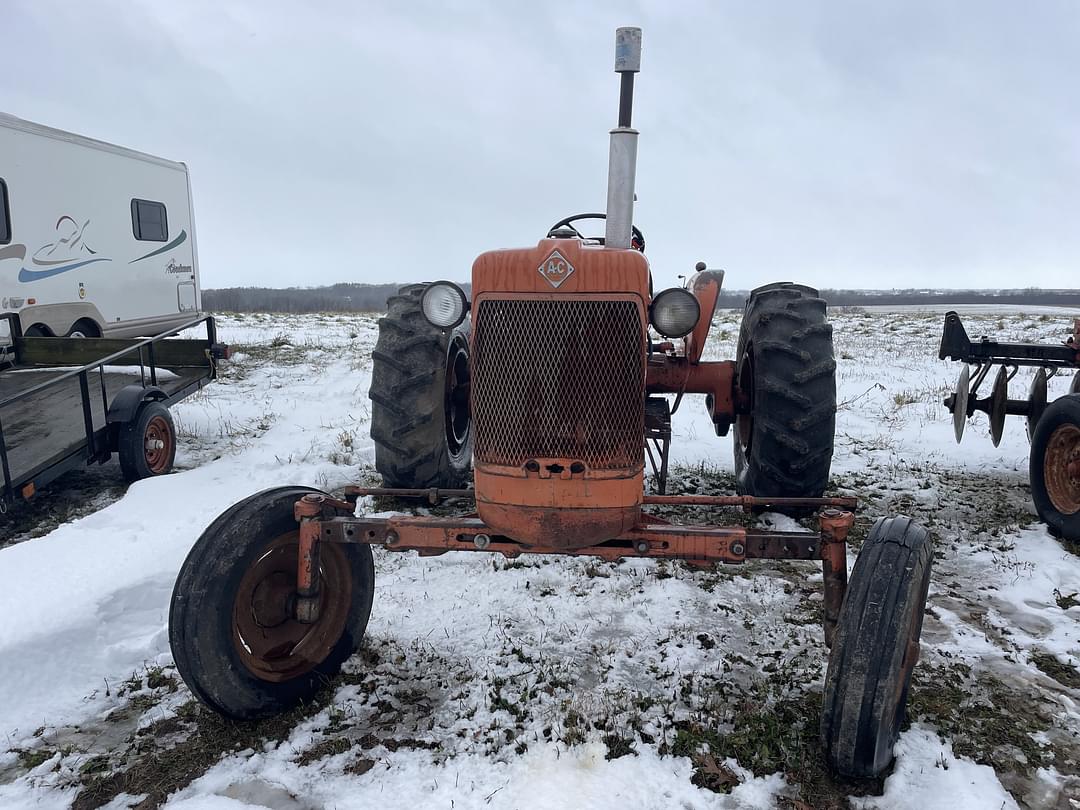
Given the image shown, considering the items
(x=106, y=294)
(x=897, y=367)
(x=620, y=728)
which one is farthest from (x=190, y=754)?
(x=897, y=367)

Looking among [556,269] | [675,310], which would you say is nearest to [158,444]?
[556,269]

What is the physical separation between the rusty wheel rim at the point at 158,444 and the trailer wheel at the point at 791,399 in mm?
4907

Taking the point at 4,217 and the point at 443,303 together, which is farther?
the point at 4,217

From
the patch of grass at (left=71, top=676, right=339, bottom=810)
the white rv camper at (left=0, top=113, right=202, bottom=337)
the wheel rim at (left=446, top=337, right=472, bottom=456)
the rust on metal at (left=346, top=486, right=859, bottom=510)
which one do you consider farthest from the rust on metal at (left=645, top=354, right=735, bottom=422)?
the white rv camper at (left=0, top=113, right=202, bottom=337)

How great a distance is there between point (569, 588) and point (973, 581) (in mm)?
2253

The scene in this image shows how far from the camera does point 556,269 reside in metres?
2.47

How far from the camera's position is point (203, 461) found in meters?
6.73

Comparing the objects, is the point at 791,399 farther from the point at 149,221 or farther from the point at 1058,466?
the point at 149,221

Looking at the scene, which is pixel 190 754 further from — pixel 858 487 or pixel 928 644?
pixel 858 487

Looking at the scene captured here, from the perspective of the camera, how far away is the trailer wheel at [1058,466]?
449 cm

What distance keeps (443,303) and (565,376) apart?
2.45 ft

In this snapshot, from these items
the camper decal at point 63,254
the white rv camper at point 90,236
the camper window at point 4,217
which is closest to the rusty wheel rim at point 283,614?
the white rv camper at point 90,236

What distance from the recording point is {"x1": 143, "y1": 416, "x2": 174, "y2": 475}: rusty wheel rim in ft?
19.8

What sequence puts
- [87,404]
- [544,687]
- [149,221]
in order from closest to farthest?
[544,687]
[87,404]
[149,221]
